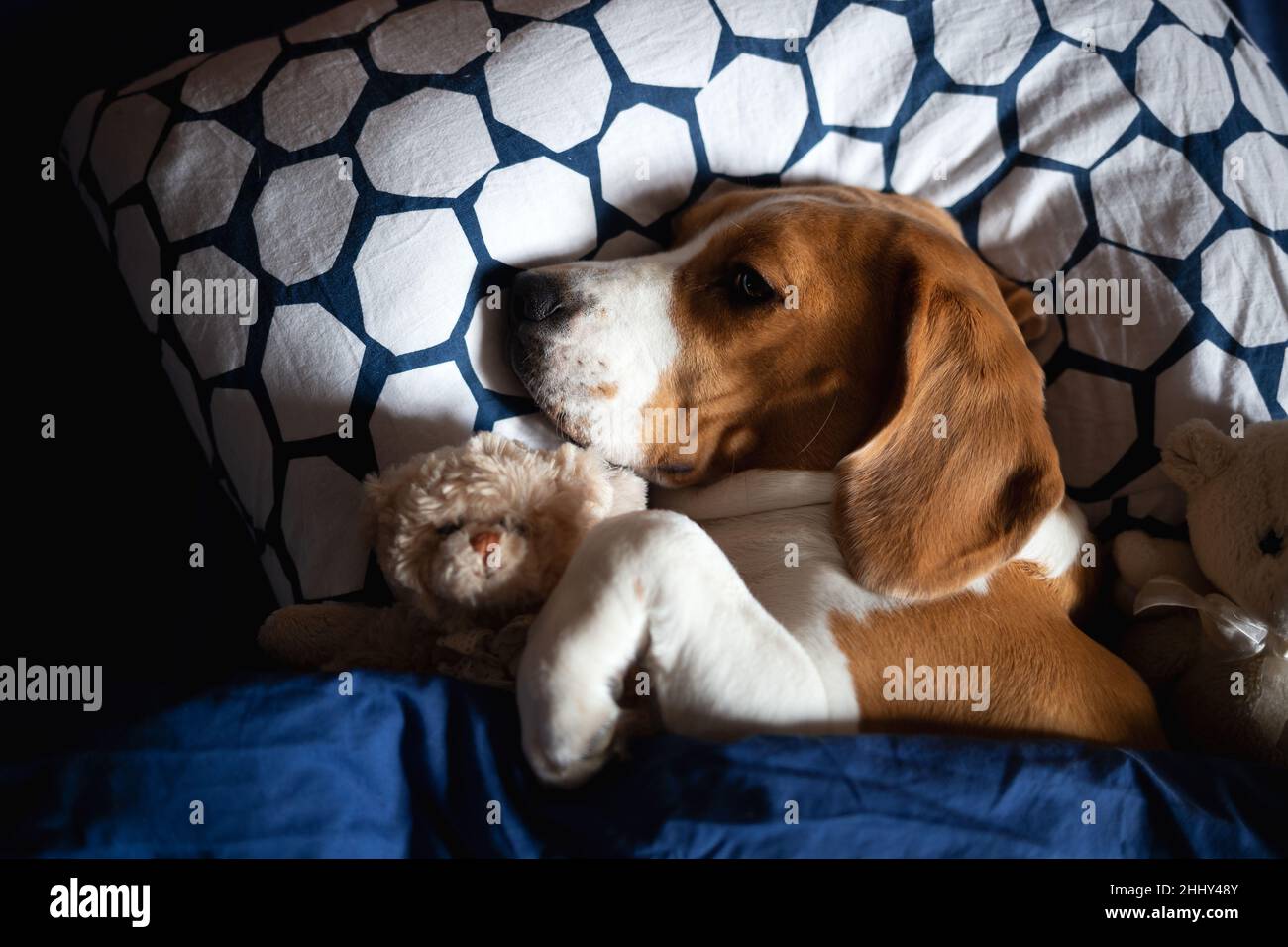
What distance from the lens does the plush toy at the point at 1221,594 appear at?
50.4 inches

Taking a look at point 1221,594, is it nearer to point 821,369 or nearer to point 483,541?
point 821,369

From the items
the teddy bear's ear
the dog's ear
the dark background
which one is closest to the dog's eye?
the dog's ear

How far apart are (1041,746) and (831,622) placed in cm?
30

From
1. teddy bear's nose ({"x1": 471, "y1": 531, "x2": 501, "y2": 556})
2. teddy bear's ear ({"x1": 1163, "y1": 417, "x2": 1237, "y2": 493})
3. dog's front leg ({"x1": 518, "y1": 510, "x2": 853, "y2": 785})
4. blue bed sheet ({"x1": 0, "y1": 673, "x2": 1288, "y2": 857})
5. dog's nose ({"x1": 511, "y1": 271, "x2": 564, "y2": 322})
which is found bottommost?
blue bed sheet ({"x1": 0, "y1": 673, "x2": 1288, "y2": 857})

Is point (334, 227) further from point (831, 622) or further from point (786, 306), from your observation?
point (831, 622)

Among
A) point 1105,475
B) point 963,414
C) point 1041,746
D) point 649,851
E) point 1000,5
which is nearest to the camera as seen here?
point 649,851

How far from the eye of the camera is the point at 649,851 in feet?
3.20

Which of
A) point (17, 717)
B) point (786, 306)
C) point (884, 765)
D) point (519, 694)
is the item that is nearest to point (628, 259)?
point (786, 306)

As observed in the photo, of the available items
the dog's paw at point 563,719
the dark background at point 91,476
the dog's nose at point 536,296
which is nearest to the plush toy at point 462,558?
the dog's paw at point 563,719

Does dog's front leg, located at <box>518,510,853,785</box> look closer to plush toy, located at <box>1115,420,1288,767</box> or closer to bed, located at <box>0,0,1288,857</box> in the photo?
bed, located at <box>0,0,1288,857</box>

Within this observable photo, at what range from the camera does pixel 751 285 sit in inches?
54.8

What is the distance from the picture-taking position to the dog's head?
50.1 inches

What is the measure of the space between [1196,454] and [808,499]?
0.62 metres

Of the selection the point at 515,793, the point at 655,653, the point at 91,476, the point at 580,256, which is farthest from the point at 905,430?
the point at 91,476
